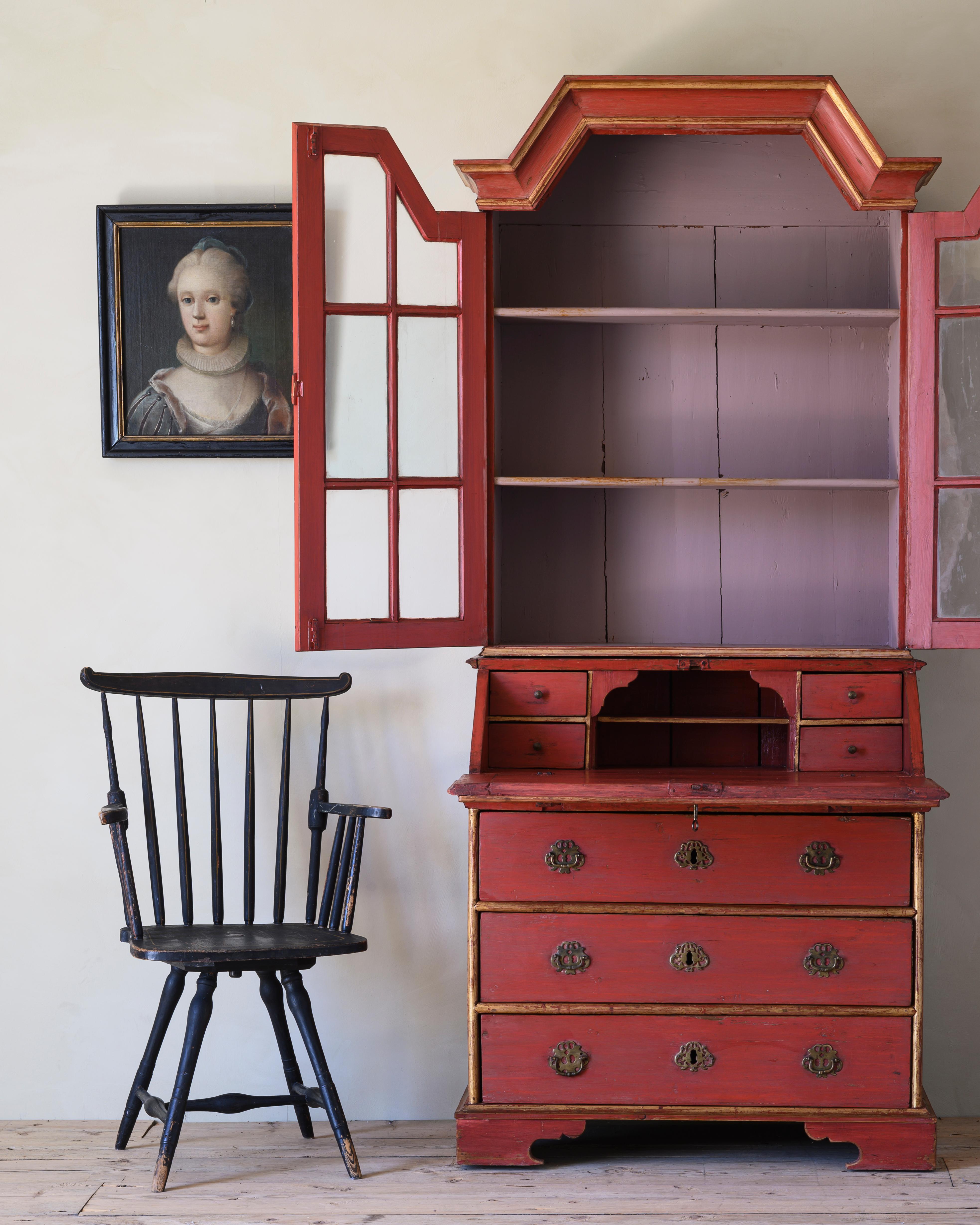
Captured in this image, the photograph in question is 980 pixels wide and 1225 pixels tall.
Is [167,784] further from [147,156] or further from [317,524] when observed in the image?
[147,156]

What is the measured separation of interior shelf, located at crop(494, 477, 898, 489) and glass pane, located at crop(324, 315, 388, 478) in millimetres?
309

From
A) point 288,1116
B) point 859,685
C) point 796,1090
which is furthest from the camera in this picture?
point 288,1116

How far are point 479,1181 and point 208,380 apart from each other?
1.99 metres

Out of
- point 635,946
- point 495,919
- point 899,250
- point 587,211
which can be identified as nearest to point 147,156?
point 587,211

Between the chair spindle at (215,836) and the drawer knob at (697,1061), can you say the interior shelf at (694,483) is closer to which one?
the chair spindle at (215,836)

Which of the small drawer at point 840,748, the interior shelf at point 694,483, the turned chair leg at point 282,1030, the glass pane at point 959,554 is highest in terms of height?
the interior shelf at point 694,483

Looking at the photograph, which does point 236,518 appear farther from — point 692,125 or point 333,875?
point 692,125

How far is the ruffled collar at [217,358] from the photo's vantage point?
2.86 meters

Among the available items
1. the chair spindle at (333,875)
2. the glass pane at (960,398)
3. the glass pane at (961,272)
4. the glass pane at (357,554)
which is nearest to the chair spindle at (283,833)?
the chair spindle at (333,875)

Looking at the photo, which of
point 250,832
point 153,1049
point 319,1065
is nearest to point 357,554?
point 250,832

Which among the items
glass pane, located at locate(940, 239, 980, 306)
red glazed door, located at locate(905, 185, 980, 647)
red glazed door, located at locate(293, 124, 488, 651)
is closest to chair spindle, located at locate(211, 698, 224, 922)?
red glazed door, located at locate(293, 124, 488, 651)

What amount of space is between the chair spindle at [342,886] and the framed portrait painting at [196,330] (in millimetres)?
972

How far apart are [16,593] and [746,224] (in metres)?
2.09

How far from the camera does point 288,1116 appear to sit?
2.80 meters
